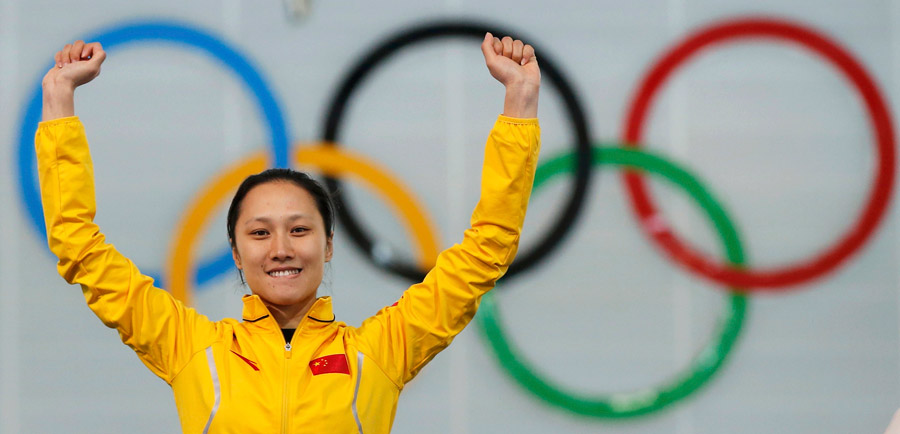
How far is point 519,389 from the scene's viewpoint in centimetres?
271

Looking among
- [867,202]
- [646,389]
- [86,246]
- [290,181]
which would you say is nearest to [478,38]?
[646,389]

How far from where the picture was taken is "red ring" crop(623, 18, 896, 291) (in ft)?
8.97

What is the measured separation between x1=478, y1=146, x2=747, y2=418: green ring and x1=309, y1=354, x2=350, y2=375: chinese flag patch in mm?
1304

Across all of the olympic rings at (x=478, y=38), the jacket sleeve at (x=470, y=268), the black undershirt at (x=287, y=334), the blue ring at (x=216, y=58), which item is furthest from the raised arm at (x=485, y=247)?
the blue ring at (x=216, y=58)

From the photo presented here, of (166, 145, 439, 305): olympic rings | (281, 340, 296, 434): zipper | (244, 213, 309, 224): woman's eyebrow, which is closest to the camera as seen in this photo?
(281, 340, 296, 434): zipper

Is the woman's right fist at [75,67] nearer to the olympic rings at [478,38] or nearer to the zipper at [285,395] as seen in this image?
the zipper at [285,395]

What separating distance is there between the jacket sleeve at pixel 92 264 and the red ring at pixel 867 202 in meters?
1.65

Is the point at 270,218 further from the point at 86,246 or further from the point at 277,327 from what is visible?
the point at 86,246

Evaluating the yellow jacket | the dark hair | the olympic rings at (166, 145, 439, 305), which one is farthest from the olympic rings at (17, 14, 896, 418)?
the yellow jacket

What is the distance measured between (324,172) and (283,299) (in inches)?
51.8

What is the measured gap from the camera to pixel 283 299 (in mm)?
1407

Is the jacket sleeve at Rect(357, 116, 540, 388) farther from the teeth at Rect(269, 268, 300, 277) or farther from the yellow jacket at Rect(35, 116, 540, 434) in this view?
the teeth at Rect(269, 268, 300, 277)

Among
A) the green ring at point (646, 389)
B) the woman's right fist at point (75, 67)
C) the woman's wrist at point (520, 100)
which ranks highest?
the woman's right fist at point (75, 67)

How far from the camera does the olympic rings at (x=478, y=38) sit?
269cm
